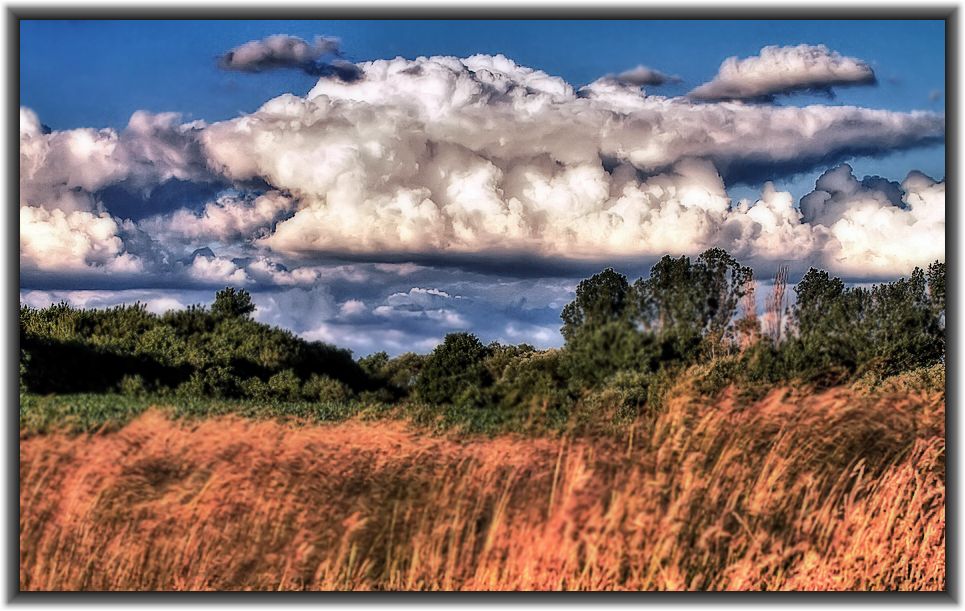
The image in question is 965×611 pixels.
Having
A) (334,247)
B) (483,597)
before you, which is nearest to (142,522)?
(483,597)

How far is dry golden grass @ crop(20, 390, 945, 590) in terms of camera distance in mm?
5316

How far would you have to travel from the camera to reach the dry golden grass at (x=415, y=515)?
17.4 ft

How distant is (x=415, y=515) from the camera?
543 cm

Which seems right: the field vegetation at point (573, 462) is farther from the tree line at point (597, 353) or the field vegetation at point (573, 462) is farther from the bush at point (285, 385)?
the bush at point (285, 385)

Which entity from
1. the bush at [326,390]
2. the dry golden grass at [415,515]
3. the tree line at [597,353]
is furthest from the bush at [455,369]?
the dry golden grass at [415,515]

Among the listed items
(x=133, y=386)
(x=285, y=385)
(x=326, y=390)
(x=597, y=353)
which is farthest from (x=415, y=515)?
(x=133, y=386)

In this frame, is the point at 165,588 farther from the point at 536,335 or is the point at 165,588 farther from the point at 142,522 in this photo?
the point at 536,335

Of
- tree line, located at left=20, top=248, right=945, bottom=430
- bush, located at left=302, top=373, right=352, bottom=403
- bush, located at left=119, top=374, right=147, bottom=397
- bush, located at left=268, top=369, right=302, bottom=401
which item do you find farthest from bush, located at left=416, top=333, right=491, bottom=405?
bush, located at left=119, top=374, right=147, bottom=397

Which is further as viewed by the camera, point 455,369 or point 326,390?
point 326,390

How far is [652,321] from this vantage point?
6.38m

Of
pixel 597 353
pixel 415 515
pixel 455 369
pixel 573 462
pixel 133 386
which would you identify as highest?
pixel 597 353

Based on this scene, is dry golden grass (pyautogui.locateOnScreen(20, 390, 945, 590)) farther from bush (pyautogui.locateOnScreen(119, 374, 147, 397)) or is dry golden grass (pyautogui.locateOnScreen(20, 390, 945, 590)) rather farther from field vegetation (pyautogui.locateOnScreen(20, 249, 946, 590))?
bush (pyautogui.locateOnScreen(119, 374, 147, 397))

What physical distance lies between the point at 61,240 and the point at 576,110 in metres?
3.58

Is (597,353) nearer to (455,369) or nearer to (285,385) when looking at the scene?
(455,369)
